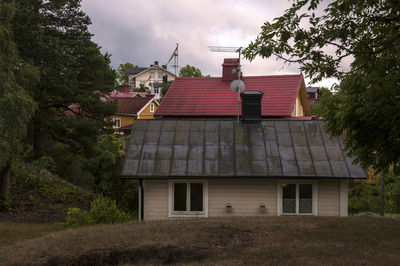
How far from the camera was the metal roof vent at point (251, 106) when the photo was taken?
15391mm

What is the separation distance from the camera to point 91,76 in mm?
23859

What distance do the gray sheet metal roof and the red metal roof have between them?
10877 mm

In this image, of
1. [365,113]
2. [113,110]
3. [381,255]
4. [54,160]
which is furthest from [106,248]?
[54,160]

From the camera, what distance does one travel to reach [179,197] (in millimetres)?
13445

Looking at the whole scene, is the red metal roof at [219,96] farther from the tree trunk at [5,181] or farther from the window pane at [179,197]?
the window pane at [179,197]

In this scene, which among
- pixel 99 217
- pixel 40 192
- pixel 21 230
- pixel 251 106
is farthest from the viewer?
pixel 40 192

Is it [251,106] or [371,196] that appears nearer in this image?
[251,106]

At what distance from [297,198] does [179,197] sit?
3.78m

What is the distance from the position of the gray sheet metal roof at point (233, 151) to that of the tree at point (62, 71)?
8.31 m

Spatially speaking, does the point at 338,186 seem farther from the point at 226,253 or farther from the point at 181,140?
the point at 226,253

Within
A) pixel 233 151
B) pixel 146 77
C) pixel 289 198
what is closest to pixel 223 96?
pixel 233 151

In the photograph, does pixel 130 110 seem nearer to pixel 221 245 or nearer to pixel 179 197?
pixel 179 197

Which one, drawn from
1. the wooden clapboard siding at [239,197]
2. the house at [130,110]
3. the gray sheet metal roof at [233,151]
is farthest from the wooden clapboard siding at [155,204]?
the house at [130,110]

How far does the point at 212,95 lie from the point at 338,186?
15.6 metres
